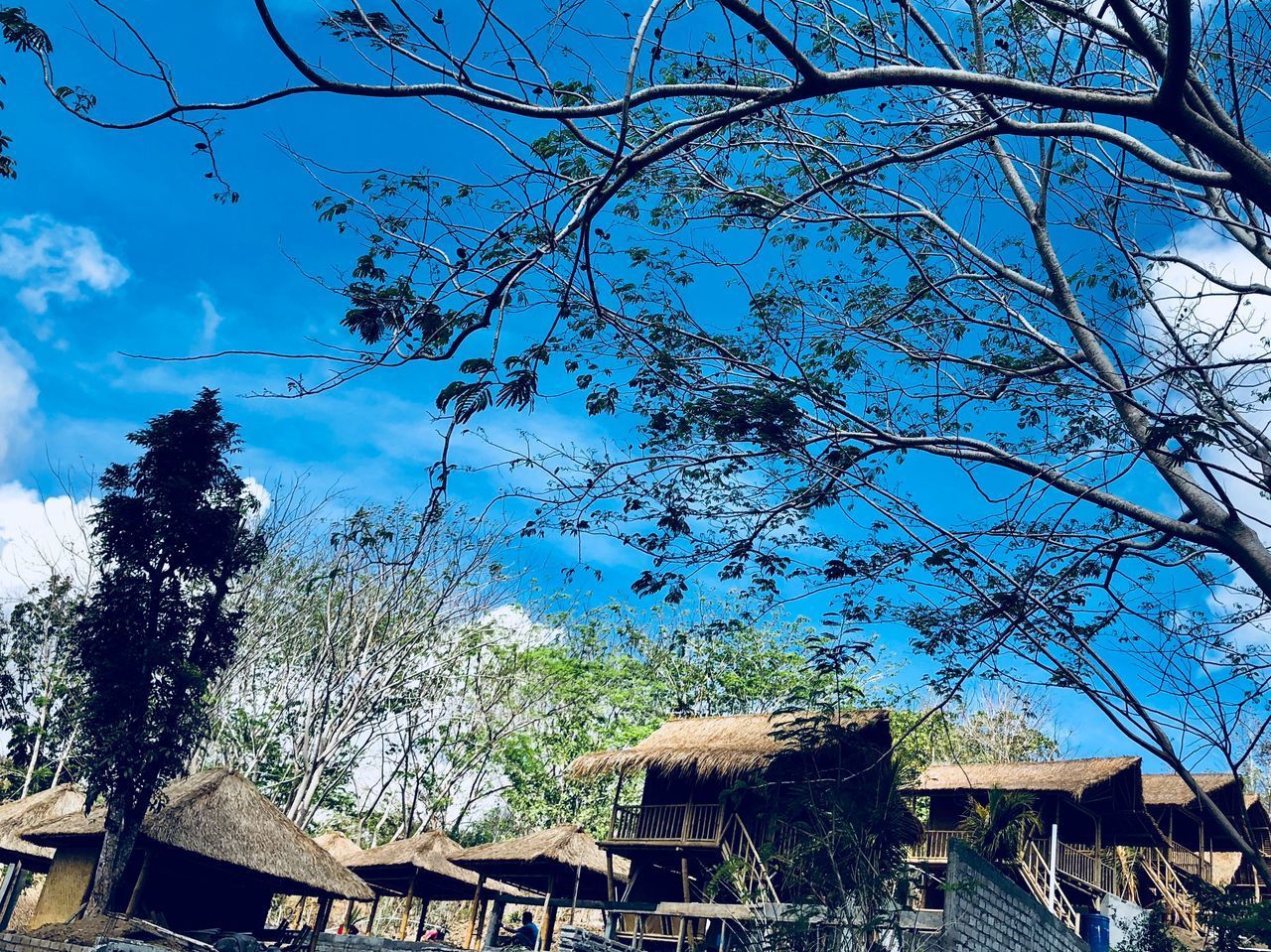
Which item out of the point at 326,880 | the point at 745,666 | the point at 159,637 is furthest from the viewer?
the point at 745,666

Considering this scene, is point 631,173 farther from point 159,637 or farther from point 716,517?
point 159,637

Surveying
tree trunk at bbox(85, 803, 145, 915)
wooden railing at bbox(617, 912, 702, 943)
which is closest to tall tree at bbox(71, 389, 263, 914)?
tree trunk at bbox(85, 803, 145, 915)

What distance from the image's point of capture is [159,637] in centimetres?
1249

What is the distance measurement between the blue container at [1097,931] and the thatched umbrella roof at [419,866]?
10.6m

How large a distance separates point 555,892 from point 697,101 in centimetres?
1607

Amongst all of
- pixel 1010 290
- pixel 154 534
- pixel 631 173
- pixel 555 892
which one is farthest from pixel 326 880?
pixel 631 173

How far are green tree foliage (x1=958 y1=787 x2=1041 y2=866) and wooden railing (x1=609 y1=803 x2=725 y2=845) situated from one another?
3.86 meters

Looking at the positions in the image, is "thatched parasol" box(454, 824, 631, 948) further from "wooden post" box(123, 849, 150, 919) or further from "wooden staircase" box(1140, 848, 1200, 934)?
"wooden staircase" box(1140, 848, 1200, 934)

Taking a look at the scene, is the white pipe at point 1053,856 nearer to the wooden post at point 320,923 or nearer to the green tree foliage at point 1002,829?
the green tree foliage at point 1002,829

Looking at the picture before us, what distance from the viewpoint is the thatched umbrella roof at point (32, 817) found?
1593 cm

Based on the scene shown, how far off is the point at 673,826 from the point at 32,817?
35.6ft

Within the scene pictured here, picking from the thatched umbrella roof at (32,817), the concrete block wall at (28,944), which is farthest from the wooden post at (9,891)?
the concrete block wall at (28,944)

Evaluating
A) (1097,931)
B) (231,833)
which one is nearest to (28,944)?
(231,833)

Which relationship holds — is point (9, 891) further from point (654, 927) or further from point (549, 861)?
point (654, 927)
